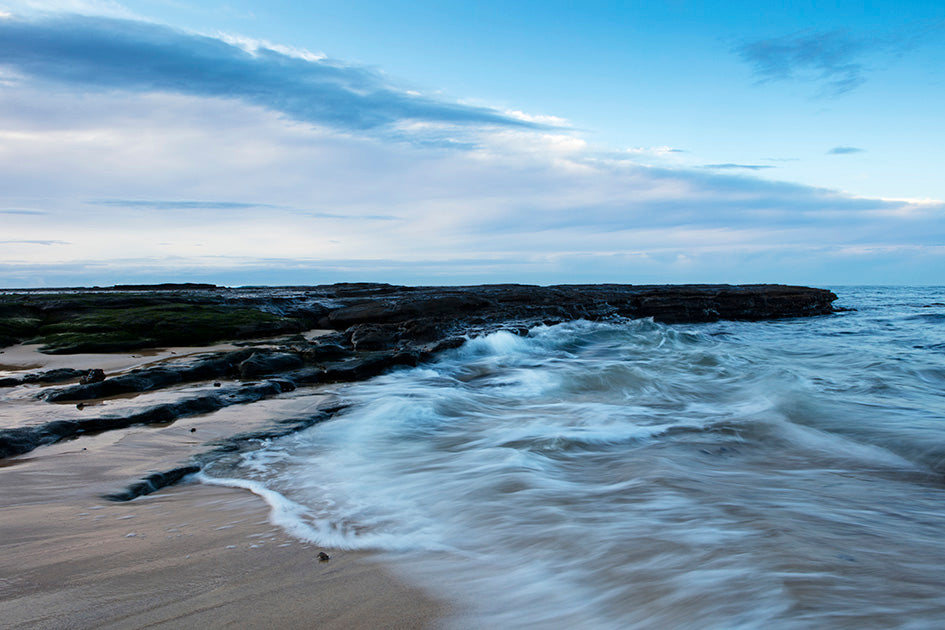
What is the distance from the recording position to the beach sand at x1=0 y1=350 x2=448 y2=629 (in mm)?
2406

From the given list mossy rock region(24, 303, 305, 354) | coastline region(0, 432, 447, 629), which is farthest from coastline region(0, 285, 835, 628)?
mossy rock region(24, 303, 305, 354)

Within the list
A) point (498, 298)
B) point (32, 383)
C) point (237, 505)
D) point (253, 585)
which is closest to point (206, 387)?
point (32, 383)

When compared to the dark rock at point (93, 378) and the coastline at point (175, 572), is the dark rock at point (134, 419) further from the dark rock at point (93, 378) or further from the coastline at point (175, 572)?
the dark rock at point (93, 378)

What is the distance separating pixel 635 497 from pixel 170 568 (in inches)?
126

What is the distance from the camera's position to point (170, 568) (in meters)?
2.83

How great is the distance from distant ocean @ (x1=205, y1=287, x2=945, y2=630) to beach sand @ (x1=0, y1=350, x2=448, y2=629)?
24 cm

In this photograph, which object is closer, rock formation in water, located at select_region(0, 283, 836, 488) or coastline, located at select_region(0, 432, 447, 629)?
coastline, located at select_region(0, 432, 447, 629)

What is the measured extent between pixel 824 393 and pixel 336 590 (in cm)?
960

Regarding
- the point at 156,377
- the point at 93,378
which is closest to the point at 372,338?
the point at 156,377

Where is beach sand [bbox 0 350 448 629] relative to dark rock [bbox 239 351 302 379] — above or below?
below

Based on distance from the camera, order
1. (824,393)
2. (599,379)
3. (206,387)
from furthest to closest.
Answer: (599,379) → (824,393) → (206,387)

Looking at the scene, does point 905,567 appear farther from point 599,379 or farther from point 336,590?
point 599,379

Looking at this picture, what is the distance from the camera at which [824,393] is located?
952cm

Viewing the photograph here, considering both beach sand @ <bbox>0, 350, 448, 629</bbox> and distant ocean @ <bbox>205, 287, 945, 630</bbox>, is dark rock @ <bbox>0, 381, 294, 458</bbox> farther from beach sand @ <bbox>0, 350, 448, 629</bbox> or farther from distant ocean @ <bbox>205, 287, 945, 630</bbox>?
distant ocean @ <bbox>205, 287, 945, 630</bbox>
